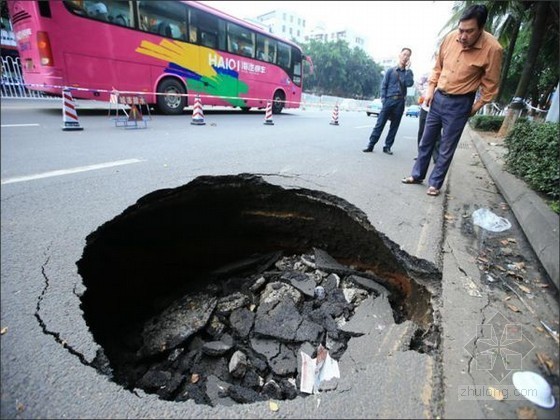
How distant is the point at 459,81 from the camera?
3.13m

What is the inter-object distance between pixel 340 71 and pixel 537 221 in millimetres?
52885

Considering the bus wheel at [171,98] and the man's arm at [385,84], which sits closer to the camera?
the man's arm at [385,84]

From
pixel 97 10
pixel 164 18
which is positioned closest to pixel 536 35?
pixel 164 18

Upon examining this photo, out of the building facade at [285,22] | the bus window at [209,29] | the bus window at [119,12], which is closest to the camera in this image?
the bus window at [119,12]

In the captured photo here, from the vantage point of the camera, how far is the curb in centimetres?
204

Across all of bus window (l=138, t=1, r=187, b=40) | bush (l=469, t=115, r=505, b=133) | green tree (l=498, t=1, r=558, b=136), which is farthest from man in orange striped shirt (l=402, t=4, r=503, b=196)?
bush (l=469, t=115, r=505, b=133)

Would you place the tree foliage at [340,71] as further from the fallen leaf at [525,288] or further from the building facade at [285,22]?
the fallen leaf at [525,288]

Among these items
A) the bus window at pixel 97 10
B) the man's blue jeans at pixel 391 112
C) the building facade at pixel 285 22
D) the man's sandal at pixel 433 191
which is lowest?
the man's sandal at pixel 433 191

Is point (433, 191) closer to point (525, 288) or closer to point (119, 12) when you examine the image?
point (525, 288)

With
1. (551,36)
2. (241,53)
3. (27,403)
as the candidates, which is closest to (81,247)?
(27,403)

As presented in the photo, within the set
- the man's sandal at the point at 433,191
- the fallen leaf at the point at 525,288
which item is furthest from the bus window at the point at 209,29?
the fallen leaf at the point at 525,288

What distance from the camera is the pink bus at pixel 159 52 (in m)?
6.91

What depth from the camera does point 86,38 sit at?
7.40 meters

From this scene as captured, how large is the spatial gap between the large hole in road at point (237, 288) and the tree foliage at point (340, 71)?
166 feet
